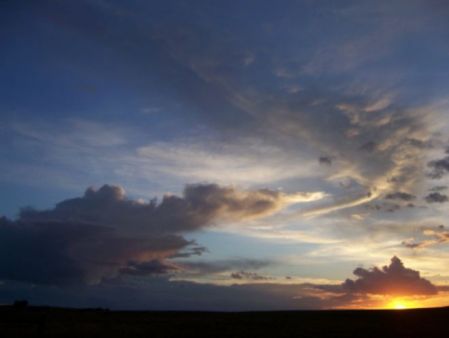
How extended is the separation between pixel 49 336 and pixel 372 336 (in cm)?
3706

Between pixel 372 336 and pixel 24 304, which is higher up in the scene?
pixel 24 304

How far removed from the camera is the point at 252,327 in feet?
225

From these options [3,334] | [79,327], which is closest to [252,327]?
[79,327]

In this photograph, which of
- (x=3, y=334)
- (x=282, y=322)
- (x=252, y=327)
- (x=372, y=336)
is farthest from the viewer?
(x=282, y=322)

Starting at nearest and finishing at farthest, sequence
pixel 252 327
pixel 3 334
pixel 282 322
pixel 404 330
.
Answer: pixel 3 334 < pixel 404 330 < pixel 252 327 < pixel 282 322

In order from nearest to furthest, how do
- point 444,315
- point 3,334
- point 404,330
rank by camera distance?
point 3,334, point 404,330, point 444,315

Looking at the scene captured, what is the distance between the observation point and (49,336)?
55.6 meters

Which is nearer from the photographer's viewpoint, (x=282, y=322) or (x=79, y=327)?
(x=79, y=327)

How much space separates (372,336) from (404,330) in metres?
8.65

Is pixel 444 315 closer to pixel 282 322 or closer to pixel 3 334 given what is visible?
pixel 282 322

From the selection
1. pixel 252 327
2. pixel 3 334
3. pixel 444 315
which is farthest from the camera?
pixel 444 315

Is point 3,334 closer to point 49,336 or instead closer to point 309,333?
point 49,336

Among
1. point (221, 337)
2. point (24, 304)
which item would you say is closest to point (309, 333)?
point (221, 337)

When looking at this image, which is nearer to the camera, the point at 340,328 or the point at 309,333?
the point at 309,333
